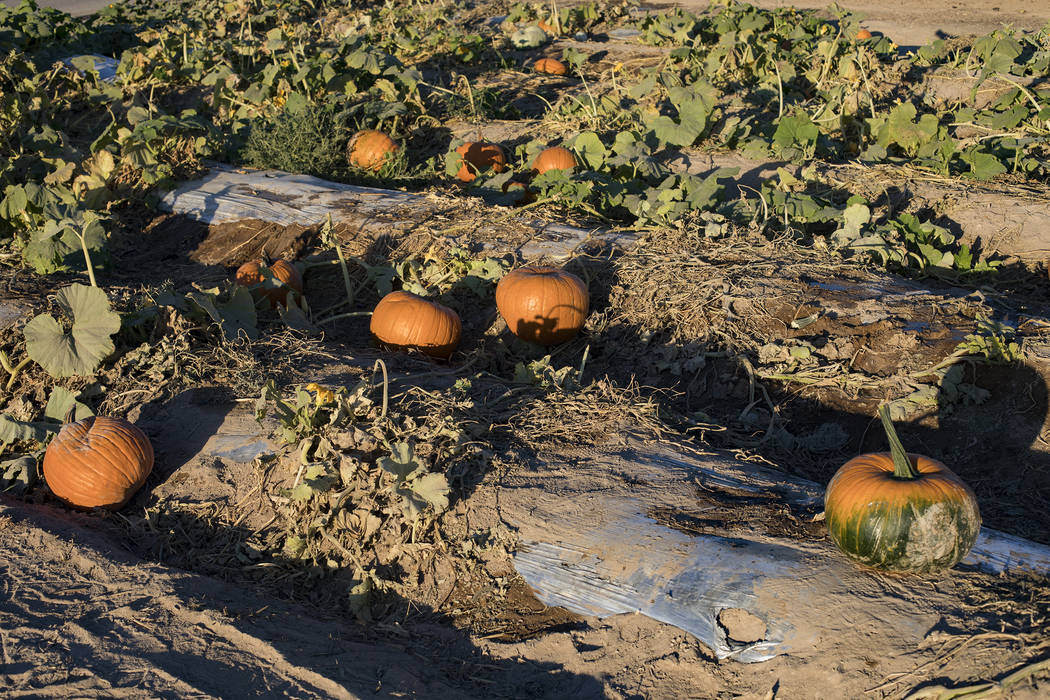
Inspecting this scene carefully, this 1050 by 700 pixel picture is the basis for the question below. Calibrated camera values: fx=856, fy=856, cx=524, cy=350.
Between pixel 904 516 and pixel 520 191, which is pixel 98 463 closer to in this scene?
pixel 904 516

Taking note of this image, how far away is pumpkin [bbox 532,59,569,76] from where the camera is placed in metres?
9.96

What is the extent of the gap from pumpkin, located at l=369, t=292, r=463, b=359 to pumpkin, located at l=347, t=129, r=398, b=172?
297 centimetres

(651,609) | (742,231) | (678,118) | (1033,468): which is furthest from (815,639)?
(678,118)

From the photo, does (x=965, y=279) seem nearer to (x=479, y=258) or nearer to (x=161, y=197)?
(x=479, y=258)

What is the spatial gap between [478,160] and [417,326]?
289 centimetres

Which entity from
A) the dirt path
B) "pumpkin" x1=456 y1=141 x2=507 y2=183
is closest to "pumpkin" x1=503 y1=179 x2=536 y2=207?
"pumpkin" x1=456 y1=141 x2=507 y2=183

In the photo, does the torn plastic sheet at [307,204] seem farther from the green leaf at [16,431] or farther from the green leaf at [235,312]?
the green leaf at [16,431]

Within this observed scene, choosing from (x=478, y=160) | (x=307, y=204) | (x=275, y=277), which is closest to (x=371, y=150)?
(x=478, y=160)

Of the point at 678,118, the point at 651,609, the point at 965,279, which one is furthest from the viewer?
the point at 678,118

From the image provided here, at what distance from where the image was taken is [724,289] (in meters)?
4.74

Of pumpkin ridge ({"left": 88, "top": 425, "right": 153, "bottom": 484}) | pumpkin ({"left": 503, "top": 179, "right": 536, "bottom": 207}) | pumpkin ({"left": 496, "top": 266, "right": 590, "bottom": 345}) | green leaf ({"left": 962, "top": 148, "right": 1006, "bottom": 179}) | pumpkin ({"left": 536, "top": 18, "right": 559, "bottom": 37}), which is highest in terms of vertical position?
pumpkin ({"left": 536, "top": 18, "right": 559, "bottom": 37})

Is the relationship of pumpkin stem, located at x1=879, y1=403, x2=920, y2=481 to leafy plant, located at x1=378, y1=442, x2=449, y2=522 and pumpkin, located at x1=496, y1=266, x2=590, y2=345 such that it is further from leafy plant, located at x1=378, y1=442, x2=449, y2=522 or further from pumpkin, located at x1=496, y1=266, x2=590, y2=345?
pumpkin, located at x1=496, y1=266, x2=590, y2=345

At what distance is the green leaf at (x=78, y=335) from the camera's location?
405cm

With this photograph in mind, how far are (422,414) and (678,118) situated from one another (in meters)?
5.20
